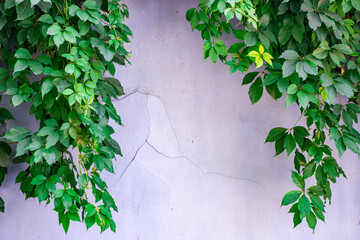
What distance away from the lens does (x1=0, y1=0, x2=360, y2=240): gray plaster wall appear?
1850mm

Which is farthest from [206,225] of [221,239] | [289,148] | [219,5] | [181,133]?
[219,5]

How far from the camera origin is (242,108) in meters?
1.91

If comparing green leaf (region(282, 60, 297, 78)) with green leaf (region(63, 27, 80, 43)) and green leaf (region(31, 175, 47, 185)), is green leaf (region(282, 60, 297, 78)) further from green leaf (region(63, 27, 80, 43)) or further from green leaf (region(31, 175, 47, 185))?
green leaf (region(31, 175, 47, 185))

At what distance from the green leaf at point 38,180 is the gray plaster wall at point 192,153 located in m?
0.46

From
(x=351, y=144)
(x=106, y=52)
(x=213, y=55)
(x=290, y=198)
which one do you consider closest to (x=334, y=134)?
(x=351, y=144)

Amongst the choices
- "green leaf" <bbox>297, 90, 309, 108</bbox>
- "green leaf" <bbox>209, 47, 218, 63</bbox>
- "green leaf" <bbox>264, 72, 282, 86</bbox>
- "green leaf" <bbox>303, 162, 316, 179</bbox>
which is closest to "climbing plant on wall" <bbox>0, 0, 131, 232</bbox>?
"green leaf" <bbox>209, 47, 218, 63</bbox>

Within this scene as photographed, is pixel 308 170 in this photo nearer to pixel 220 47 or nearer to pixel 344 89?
pixel 344 89

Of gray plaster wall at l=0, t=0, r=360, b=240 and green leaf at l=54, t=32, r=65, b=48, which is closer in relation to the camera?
green leaf at l=54, t=32, r=65, b=48

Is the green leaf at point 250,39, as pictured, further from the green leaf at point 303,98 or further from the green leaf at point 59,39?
the green leaf at point 59,39

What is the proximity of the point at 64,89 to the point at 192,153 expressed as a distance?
733 mm

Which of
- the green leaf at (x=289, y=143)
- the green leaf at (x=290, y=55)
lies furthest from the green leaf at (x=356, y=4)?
the green leaf at (x=289, y=143)

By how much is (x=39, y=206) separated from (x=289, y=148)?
1106mm

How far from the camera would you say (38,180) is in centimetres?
140

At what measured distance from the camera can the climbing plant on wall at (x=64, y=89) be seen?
1.33 m
